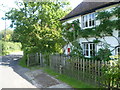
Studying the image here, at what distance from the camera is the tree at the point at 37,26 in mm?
19000

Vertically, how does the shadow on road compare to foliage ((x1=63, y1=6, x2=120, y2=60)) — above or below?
below

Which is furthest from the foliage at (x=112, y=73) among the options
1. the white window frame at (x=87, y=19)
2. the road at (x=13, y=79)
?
the white window frame at (x=87, y=19)

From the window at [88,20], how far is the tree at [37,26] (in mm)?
3813

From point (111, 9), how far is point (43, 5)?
10.6 meters

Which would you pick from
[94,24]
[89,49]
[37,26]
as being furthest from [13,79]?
[37,26]

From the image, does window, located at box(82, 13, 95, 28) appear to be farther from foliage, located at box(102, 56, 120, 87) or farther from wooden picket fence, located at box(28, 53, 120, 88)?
foliage, located at box(102, 56, 120, 87)

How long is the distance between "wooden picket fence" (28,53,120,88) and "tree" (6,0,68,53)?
422 centimetres

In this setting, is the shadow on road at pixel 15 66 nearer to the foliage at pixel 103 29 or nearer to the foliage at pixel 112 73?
the foliage at pixel 103 29

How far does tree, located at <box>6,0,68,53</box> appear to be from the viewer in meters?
19.0

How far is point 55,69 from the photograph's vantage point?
1324 cm

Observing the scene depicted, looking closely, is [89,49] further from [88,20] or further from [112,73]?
[112,73]

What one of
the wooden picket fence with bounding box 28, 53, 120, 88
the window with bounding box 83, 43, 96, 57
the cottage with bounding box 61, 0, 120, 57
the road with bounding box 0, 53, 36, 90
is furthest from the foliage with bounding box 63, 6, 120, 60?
the road with bounding box 0, 53, 36, 90

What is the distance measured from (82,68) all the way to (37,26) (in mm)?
12849

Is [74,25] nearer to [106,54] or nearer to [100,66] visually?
[106,54]
